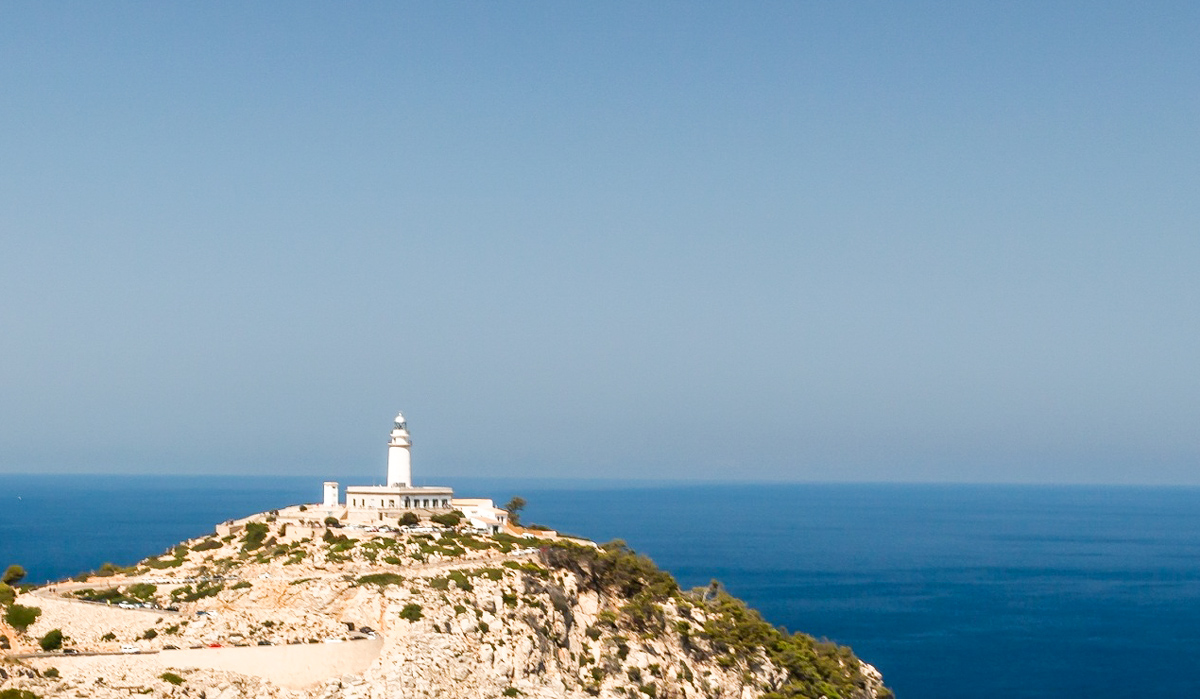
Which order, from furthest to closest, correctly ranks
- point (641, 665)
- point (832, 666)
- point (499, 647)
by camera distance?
point (832, 666)
point (641, 665)
point (499, 647)

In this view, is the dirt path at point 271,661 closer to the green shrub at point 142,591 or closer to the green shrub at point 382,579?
the green shrub at point 382,579

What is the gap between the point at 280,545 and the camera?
6269 centimetres

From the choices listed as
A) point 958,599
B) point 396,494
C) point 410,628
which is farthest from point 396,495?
point 958,599

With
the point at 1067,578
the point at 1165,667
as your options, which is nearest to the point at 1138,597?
the point at 1067,578

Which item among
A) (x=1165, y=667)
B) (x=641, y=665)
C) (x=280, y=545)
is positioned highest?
(x=280, y=545)

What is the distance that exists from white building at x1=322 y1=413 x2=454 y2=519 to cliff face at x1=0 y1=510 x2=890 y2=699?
4535 millimetres

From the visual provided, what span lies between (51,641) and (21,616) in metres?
2.75

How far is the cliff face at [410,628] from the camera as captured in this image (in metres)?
45.4

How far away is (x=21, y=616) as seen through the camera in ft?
160

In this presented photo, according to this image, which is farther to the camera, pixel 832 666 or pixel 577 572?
pixel 832 666

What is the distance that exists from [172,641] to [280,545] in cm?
1484

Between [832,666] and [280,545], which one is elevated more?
[280,545]

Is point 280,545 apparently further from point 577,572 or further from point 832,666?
point 832,666

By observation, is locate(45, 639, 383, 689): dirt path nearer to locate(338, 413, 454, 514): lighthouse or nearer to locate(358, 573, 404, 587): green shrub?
locate(358, 573, 404, 587): green shrub
